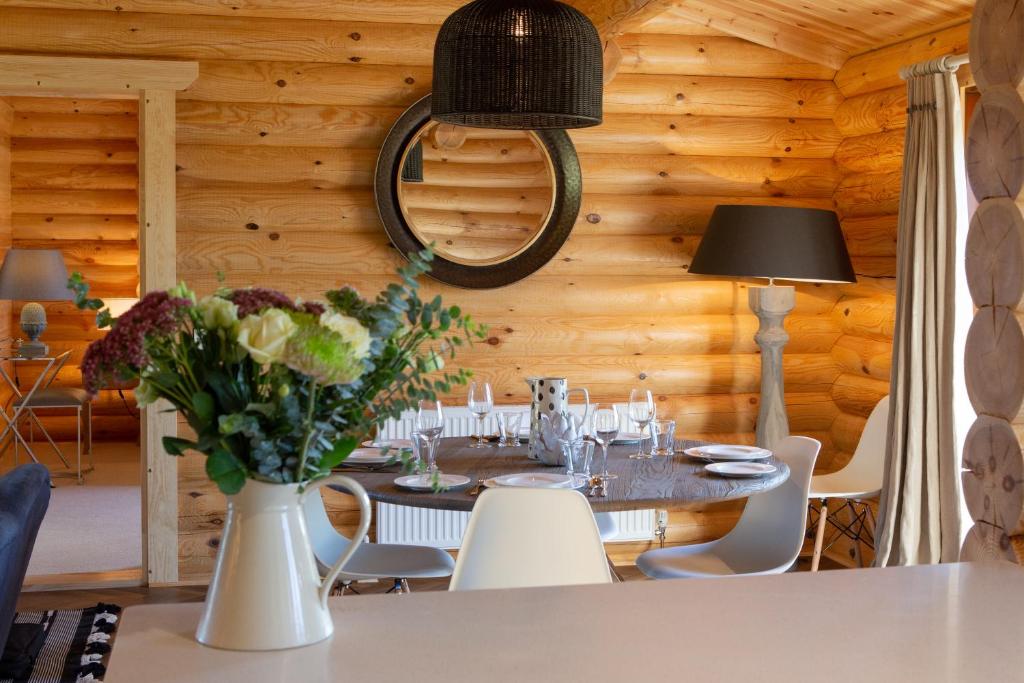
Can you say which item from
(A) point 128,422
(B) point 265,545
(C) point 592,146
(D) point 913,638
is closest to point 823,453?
(C) point 592,146

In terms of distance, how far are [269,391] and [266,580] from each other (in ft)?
0.84

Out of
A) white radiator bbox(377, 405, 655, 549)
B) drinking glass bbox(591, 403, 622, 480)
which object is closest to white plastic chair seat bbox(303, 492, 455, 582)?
drinking glass bbox(591, 403, 622, 480)

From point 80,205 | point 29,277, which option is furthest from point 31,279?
point 80,205

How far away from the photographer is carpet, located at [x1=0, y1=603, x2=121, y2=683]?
12.3ft

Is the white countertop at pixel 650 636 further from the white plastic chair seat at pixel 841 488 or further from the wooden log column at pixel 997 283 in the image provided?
the white plastic chair seat at pixel 841 488

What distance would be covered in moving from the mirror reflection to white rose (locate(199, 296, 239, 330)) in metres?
3.42

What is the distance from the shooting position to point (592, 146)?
500 cm

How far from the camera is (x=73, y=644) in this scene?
159 inches

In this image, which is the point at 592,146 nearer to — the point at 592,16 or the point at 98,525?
the point at 592,16

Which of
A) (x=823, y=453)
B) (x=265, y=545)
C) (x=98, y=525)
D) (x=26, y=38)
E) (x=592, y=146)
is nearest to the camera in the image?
(x=265, y=545)

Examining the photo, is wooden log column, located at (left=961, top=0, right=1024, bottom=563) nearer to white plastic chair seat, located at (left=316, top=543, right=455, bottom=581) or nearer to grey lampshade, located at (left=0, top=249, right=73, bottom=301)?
white plastic chair seat, located at (left=316, top=543, right=455, bottom=581)

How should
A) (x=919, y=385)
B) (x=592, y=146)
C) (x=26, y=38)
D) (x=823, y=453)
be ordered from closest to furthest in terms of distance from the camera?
1. (x=919, y=385)
2. (x=26, y=38)
3. (x=592, y=146)
4. (x=823, y=453)

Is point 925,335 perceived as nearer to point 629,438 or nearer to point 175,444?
point 629,438

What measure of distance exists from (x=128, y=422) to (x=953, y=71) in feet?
21.7
